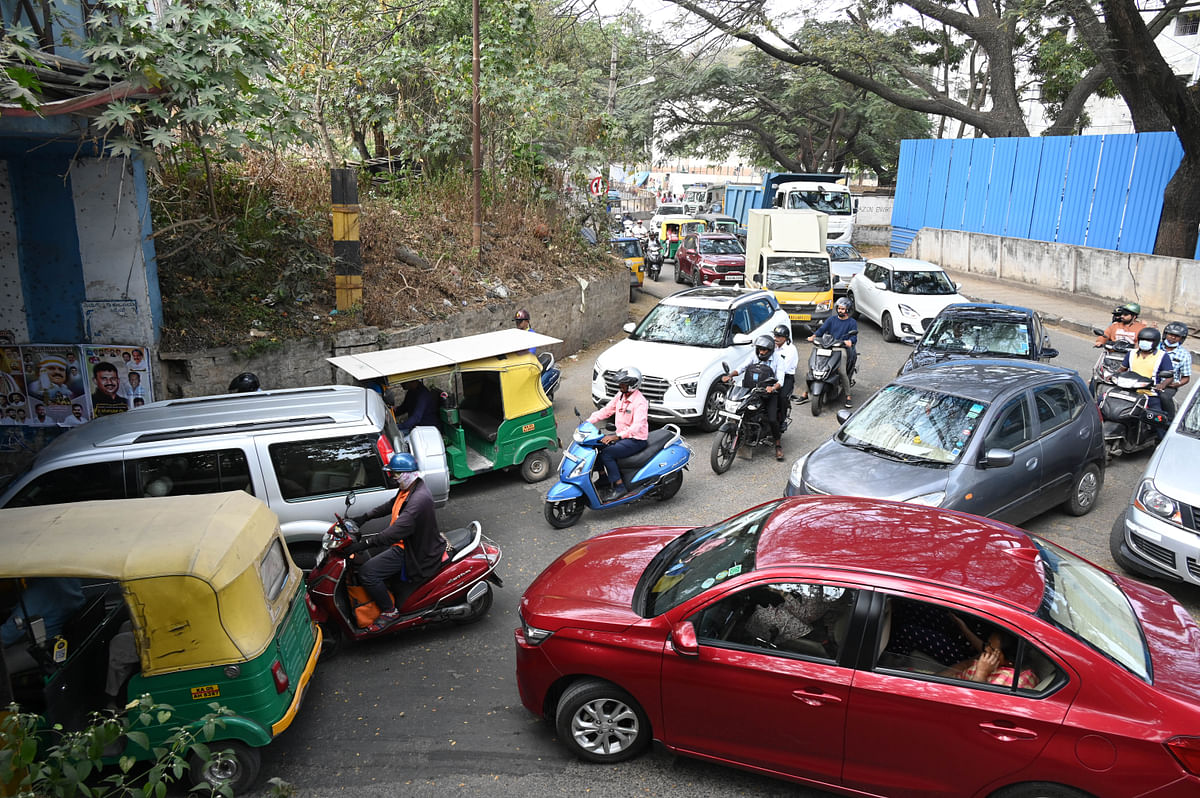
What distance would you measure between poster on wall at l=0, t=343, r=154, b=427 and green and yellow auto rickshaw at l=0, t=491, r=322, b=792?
4.58 metres

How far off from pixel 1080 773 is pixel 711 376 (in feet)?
27.7

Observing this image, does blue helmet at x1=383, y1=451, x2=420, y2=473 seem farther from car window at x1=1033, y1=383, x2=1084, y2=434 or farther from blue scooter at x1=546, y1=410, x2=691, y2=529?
car window at x1=1033, y1=383, x2=1084, y2=434

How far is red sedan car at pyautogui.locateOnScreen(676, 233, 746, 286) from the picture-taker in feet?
79.7

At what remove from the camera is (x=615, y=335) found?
65.1 feet

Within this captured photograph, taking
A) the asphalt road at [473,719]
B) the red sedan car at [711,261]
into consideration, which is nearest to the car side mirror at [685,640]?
the asphalt road at [473,719]

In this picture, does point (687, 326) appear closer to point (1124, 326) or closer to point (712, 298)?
point (712, 298)

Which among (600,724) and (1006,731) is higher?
(1006,731)

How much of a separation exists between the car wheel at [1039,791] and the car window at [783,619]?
976mm

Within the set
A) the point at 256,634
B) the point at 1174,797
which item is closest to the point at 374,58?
the point at 256,634

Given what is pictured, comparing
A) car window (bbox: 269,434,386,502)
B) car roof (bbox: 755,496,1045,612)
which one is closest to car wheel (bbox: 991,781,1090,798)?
car roof (bbox: 755,496,1045,612)

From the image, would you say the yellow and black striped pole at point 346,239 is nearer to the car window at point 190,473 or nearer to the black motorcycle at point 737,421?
the black motorcycle at point 737,421

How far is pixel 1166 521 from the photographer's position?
676 centimetres

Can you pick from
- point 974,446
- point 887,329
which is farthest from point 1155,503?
point 887,329

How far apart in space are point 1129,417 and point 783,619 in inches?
317
